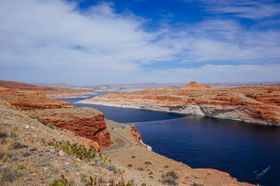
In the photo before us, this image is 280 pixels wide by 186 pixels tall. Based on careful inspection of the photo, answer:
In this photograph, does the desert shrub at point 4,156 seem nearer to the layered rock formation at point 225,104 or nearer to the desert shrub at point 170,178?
the desert shrub at point 170,178

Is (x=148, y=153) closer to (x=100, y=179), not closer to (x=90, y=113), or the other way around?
(x=90, y=113)

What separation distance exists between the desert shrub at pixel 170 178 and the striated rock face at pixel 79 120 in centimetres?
1222

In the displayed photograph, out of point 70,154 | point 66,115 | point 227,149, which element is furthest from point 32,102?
point 227,149

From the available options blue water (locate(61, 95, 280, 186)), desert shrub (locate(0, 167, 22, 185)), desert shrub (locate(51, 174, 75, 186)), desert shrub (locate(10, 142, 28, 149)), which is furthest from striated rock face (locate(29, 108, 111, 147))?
desert shrub (locate(51, 174, 75, 186))

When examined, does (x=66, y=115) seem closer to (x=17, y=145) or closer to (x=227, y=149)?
(x=17, y=145)

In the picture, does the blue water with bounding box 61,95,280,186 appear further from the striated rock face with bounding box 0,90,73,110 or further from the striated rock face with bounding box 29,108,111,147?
the striated rock face with bounding box 0,90,73,110

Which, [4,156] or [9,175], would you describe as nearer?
[9,175]

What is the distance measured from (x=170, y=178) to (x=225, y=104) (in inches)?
2687

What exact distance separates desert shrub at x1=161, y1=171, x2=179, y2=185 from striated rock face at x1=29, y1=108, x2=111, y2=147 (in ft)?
40.1

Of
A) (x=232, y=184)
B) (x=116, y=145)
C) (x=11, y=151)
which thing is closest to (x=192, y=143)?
(x=116, y=145)

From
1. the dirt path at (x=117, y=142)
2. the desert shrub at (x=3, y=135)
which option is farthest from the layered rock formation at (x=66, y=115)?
the desert shrub at (x=3, y=135)

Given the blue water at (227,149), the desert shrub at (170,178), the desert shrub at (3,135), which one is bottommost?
the blue water at (227,149)

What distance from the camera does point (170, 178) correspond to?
1895 centimetres

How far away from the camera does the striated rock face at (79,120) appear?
28.0m
